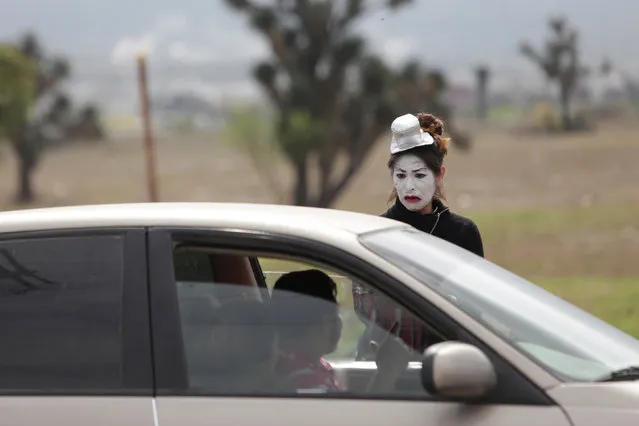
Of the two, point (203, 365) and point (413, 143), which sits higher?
point (413, 143)

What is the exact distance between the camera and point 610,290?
27.7 meters

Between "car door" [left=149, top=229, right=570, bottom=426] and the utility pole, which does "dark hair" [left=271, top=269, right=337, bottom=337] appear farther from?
the utility pole

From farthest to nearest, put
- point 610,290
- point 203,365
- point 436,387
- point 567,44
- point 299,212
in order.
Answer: point 567,44, point 610,290, point 299,212, point 203,365, point 436,387

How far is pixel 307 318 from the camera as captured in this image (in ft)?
13.0

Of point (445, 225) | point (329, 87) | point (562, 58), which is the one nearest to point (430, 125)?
point (445, 225)

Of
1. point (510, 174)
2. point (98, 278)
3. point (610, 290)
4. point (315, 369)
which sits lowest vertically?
point (510, 174)

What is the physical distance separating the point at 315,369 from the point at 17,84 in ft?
258

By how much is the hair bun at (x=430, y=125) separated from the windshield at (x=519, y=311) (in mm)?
1531

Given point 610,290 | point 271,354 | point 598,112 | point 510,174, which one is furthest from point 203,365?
point 598,112

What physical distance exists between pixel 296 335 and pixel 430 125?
2.11 meters

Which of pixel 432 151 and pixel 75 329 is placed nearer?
pixel 75 329

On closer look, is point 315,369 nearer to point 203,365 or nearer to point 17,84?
point 203,365

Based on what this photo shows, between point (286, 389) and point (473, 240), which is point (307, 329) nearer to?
point (286, 389)

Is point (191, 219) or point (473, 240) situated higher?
point (191, 219)
